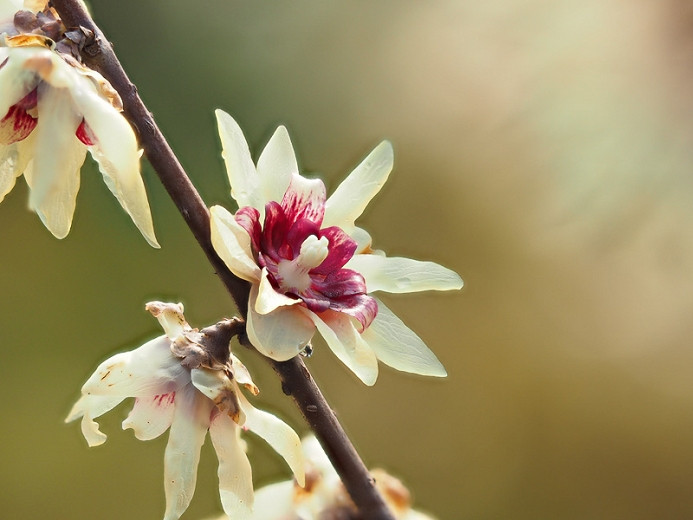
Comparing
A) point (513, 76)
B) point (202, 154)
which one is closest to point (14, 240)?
point (202, 154)

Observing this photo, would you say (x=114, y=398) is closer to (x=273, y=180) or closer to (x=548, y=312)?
(x=273, y=180)

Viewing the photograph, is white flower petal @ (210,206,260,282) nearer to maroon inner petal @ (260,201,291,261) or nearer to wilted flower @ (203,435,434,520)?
maroon inner petal @ (260,201,291,261)

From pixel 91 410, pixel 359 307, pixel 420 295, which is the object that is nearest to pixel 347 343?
pixel 359 307

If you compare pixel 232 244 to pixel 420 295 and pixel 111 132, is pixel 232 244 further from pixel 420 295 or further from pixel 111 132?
pixel 420 295

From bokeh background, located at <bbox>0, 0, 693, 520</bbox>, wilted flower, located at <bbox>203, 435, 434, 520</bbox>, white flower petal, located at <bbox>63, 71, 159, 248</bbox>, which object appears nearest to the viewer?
white flower petal, located at <bbox>63, 71, 159, 248</bbox>

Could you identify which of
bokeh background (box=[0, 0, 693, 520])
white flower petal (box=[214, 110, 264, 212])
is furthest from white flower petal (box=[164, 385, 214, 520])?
bokeh background (box=[0, 0, 693, 520])

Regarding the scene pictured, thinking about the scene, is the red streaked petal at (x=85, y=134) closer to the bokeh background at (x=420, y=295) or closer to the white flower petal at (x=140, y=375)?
the white flower petal at (x=140, y=375)
